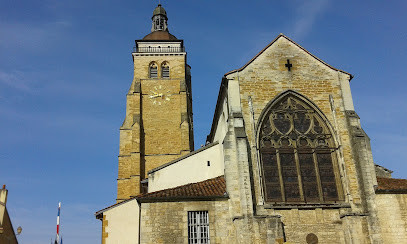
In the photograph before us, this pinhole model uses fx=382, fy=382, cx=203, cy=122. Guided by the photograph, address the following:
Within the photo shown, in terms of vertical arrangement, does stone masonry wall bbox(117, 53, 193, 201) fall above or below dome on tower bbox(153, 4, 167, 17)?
below

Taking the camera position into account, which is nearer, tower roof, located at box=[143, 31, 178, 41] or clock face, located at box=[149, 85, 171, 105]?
clock face, located at box=[149, 85, 171, 105]

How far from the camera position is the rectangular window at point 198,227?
14.0 metres

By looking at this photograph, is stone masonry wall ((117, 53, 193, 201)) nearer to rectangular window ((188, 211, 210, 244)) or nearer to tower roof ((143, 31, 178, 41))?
tower roof ((143, 31, 178, 41))

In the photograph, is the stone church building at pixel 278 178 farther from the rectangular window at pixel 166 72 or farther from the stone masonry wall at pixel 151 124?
the rectangular window at pixel 166 72

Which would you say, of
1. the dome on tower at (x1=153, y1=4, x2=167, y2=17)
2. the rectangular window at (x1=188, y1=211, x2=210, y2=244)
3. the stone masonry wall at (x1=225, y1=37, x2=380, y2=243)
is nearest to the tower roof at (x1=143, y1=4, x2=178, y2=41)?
the dome on tower at (x1=153, y1=4, x2=167, y2=17)

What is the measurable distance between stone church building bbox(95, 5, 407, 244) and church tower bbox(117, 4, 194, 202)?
39.5 feet

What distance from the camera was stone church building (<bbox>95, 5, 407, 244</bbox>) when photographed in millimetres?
14188

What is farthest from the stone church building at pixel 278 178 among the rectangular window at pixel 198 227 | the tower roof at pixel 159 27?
the tower roof at pixel 159 27

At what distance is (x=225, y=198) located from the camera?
47.8ft

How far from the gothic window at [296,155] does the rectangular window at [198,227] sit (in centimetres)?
262

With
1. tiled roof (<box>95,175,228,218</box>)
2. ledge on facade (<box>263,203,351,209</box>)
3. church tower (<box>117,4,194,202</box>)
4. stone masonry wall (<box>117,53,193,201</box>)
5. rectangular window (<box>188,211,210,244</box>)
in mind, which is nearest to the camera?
rectangular window (<box>188,211,210,244</box>)

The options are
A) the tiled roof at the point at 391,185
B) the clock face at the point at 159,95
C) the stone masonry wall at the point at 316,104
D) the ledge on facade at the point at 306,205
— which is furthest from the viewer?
the clock face at the point at 159,95

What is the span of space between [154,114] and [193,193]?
19756 millimetres

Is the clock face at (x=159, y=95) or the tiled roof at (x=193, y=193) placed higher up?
the clock face at (x=159, y=95)
